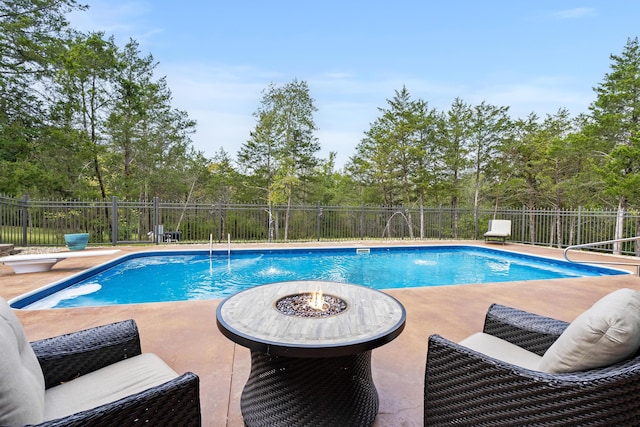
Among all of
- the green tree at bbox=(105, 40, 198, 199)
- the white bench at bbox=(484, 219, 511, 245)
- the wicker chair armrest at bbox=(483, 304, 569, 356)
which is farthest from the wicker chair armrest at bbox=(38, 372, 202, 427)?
the green tree at bbox=(105, 40, 198, 199)

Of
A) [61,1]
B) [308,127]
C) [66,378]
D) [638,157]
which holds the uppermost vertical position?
[61,1]

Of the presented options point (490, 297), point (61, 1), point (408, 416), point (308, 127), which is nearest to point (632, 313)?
point (408, 416)

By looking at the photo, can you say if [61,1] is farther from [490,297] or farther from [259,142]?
[490,297]

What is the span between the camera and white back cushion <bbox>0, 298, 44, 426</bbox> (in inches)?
33.0

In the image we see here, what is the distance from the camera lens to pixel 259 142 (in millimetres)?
17078

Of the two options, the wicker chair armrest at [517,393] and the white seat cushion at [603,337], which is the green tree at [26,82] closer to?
the wicker chair armrest at [517,393]

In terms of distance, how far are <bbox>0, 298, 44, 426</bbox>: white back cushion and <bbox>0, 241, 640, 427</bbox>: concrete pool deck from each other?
0.80 meters

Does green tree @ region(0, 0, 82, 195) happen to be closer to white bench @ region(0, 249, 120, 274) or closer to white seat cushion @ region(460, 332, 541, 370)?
white bench @ region(0, 249, 120, 274)

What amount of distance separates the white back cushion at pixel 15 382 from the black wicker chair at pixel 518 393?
1.41 meters

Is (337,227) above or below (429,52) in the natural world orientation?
below

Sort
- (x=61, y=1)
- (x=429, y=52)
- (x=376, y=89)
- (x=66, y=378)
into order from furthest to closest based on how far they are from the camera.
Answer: (x=376, y=89) → (x=429, y=52) → (x=61, y=1) → (x=66, y=378)

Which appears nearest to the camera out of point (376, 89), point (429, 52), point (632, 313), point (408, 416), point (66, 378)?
point (632, 313)

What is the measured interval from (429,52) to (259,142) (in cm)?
956

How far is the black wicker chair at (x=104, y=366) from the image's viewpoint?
88cm
